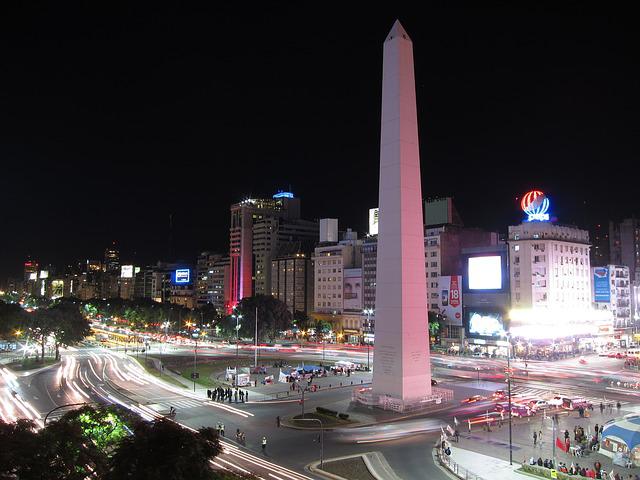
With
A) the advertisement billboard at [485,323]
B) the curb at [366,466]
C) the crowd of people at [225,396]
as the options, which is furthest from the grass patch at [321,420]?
the advertisement billboard at [485,323]

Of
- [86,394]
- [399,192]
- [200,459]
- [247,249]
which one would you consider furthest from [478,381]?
[247,249]

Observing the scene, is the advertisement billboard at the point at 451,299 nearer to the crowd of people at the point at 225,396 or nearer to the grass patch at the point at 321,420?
the crowd of people at the point at 225,396

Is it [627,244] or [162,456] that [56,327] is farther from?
[627,244]

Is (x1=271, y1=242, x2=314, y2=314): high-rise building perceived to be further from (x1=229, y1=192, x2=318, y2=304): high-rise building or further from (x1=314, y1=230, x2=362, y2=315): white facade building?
(x1=314, y1=230, x2=362, y2=315): white facade building

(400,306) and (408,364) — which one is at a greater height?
(400,306)

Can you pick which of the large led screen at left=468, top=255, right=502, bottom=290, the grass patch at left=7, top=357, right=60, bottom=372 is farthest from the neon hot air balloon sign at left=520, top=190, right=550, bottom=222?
the grass patch at left=7, top=357, right=60, bottom=372

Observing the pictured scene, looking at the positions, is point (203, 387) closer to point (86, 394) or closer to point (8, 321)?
point (86, 394)

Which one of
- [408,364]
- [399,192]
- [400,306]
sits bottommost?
[408,364]

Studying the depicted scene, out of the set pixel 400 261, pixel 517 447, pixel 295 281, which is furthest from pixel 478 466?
pixel 295 281
